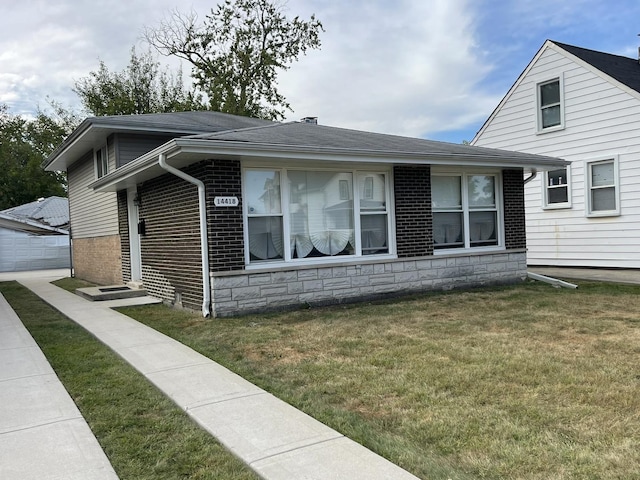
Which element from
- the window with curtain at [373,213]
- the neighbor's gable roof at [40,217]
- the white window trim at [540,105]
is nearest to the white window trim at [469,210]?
the window with curtain at [373,213]

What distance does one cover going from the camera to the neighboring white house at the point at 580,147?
39.8 feet

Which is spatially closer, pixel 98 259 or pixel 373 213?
pixel 373 213

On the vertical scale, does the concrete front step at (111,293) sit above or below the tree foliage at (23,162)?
below

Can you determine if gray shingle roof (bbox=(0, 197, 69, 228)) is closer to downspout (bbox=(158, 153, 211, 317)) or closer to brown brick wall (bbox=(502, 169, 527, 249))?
downspout (bbox=(158, 153, 211, 317))

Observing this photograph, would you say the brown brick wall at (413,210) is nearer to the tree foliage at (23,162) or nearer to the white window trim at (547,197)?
the white window trim at (547,197)

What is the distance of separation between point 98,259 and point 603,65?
14992 millimetres

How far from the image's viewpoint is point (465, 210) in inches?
396

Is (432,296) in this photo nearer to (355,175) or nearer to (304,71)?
(355,175)

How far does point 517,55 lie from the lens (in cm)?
1661

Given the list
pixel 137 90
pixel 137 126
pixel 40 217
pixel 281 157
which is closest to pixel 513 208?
pixel 281 157

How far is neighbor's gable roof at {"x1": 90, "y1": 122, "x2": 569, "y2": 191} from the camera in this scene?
6957 mm

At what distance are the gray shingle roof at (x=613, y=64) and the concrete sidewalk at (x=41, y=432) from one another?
44.6 feet

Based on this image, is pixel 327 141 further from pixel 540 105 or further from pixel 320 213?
pixel 540 105

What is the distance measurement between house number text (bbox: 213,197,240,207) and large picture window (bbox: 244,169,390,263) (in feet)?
1.03
